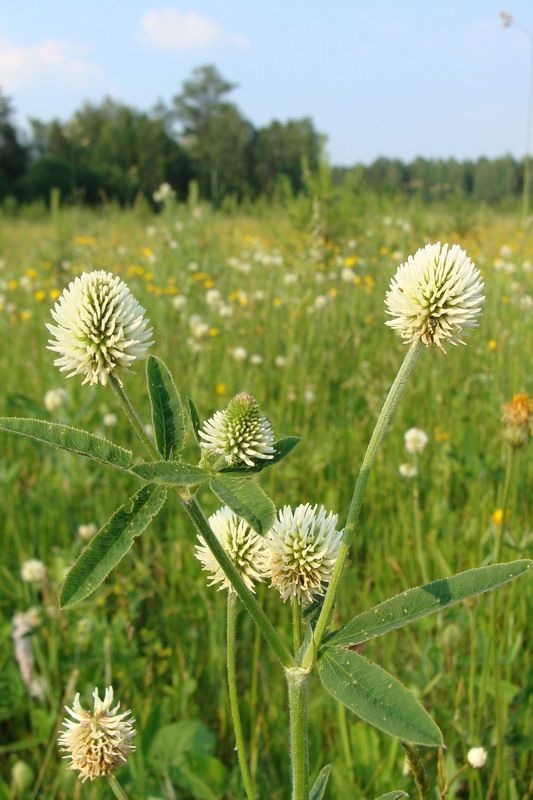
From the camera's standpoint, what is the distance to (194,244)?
552 centimetres

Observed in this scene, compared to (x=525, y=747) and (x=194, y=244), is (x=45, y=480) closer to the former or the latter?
(x=525, y=747)

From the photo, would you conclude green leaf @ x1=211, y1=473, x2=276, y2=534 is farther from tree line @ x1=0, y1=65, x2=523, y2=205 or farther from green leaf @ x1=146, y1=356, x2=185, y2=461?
tree line @ x1=0, y1=65, x2=523, y2=205

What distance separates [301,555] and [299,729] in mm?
167

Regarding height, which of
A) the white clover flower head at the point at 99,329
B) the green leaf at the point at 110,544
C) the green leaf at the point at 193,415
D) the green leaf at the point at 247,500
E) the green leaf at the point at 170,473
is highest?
the white clover flower head at the point at 99,329

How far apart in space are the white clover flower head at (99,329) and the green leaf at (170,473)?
0.39ft

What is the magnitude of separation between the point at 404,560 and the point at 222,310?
2190 mm

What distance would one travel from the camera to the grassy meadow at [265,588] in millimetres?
1444

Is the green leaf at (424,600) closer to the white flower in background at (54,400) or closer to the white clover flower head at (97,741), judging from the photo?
the white clover flower head at (97,741)

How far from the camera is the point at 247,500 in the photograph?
601 millimetres

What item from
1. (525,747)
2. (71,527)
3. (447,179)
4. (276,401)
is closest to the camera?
(525,747)

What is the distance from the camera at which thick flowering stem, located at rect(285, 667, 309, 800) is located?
0.68m

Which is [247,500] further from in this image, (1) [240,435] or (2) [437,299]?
(2) [437,299]

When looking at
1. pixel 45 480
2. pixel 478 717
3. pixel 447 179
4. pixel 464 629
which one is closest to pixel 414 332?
pixel 478 717

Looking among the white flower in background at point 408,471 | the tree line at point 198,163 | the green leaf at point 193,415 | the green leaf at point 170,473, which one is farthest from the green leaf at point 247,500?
the tree line at point 198,163
